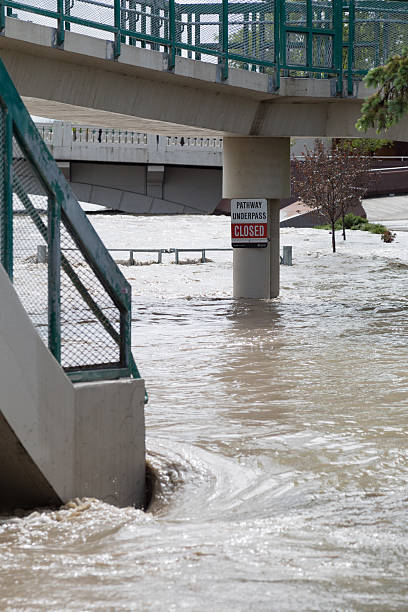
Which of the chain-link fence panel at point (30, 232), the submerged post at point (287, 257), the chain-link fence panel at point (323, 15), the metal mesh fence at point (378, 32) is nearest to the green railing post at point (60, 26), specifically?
the chain-link fence panel at point (323, 15)

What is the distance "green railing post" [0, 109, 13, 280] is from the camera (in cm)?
621

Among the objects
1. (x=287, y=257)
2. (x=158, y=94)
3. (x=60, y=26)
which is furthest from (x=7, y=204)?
(x=287, y=257)

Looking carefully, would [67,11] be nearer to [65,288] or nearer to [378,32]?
[378,32]

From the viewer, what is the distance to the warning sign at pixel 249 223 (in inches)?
886

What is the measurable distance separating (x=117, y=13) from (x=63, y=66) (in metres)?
1.34

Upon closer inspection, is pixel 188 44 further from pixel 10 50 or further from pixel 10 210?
pixel 10 210

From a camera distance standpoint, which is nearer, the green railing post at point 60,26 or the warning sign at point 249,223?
the green railing post at point 60,26

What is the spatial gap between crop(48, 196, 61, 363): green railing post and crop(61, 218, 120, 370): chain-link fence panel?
Answer: 0.08 metres

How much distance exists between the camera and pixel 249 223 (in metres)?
22.7

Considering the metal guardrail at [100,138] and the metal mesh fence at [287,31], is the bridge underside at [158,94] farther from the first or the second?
the metal guardrail at [100,138]

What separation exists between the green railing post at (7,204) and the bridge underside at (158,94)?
9423 millimetres

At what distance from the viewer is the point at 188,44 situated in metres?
18.8

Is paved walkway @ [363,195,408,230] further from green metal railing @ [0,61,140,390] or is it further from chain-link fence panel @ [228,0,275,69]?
green metal railing @ [0,61,140,390]

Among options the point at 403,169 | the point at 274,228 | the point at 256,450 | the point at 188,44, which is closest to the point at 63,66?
the point at 188,44
